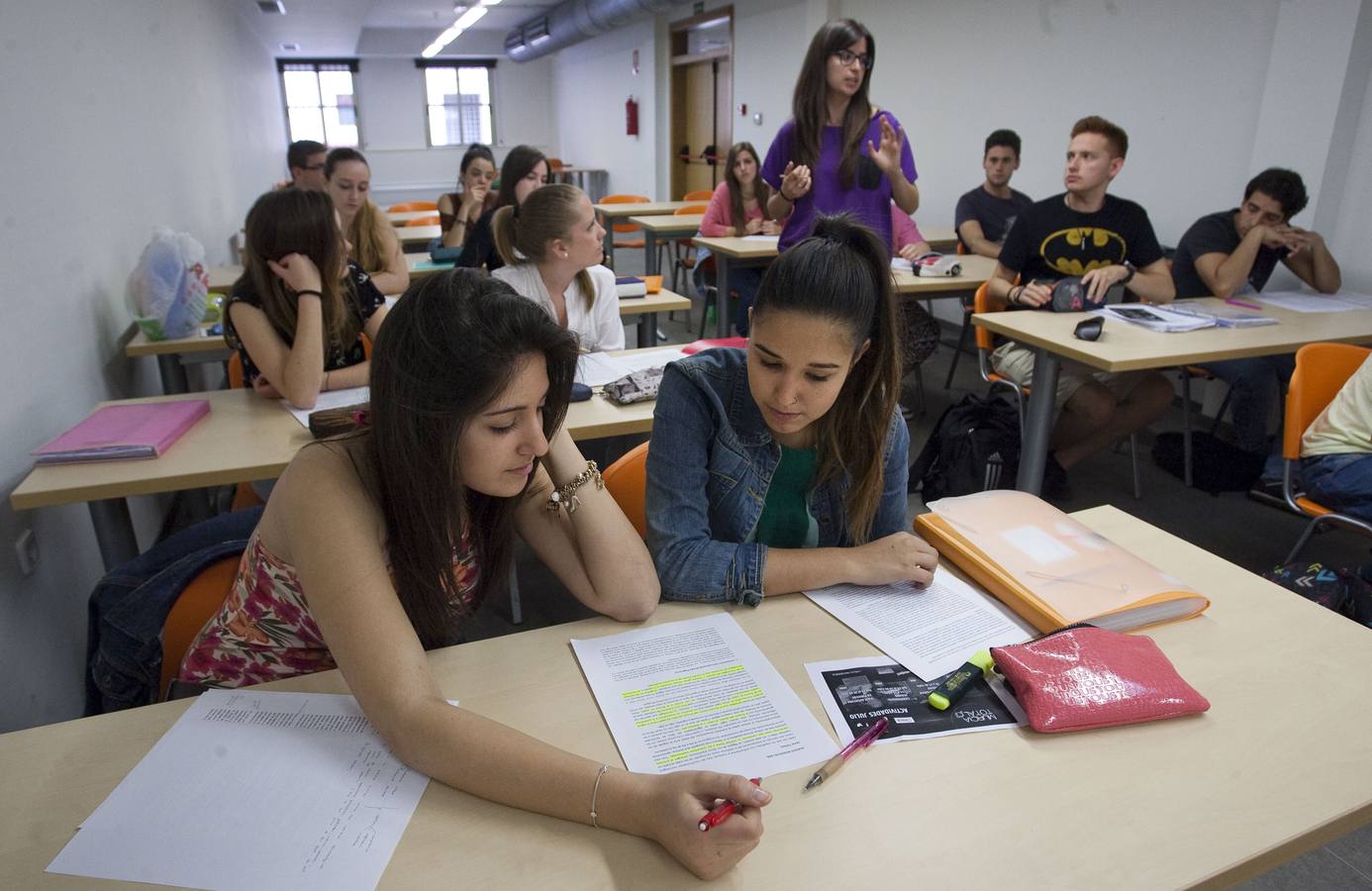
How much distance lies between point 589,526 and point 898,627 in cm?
50

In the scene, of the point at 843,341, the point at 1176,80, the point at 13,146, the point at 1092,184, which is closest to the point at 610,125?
the point at 1176,80

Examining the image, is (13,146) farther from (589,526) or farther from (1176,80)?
(1176,80)

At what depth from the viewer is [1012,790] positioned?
91 cm

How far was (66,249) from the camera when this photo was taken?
244cm

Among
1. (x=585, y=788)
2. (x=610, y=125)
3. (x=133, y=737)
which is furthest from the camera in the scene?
(x=610, y=125)

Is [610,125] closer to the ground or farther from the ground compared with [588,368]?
farther from the ground

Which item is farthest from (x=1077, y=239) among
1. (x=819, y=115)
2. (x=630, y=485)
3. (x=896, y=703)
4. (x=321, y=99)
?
(x=321, y=99)

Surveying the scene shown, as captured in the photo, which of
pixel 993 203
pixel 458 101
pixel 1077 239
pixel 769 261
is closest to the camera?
pixel 1077 239

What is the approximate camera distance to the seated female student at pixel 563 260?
265 centimetres

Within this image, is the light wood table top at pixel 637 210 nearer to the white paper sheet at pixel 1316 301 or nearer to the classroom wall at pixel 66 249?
the classroom wall at pixel 66 249

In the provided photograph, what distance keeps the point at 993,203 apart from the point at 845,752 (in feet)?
15.9

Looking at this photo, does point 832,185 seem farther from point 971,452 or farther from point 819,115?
point 971,452

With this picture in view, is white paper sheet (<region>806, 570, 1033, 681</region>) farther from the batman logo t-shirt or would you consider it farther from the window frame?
the window frame

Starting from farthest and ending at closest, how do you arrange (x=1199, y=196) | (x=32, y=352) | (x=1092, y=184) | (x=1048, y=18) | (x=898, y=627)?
(x=1048, y=18) → (x=1199, y=196) → (x=1092, y=184) → (x=32, y=352) → (x=898, y=627)
